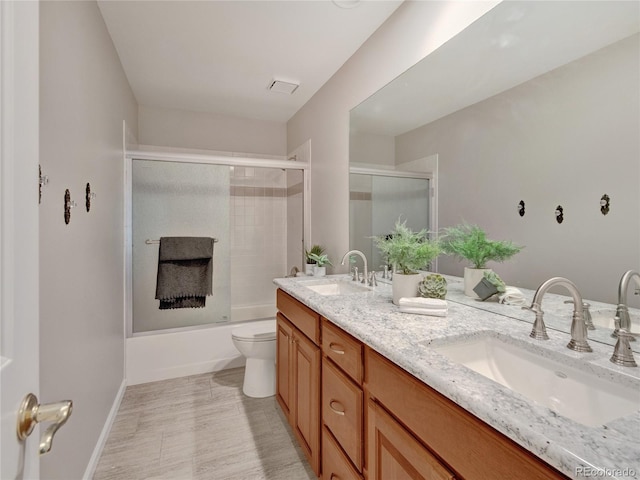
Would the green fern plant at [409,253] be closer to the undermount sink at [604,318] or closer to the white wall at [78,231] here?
the undermount sink at [604,318]

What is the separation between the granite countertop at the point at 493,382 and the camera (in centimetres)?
48

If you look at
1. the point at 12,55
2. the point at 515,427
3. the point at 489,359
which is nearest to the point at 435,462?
the point at 515,427

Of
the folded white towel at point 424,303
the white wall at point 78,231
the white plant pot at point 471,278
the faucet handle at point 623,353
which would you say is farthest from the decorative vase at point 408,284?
the white wall at point 78,231

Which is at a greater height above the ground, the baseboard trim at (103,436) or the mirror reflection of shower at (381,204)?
the mirror reflection of shower at (381,204)

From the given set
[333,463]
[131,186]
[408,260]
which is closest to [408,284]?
[408,260]

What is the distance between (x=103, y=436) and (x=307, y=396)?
1.20 metres

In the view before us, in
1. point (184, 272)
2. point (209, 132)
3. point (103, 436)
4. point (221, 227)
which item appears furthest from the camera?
point (209, 132)

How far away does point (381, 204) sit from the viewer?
2.03 metres

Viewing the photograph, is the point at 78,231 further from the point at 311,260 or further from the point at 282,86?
the point at 282,86

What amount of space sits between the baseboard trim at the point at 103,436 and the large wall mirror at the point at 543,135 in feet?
6.26

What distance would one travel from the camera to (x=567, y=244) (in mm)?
1045

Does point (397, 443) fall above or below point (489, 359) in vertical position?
below

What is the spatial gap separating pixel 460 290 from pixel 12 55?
1550 millimetres

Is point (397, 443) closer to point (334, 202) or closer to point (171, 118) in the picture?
point (334, 202)
